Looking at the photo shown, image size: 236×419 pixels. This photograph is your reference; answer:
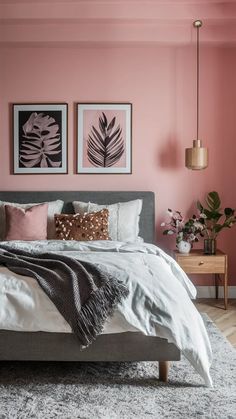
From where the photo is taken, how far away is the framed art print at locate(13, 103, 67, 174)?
4859 millimetres

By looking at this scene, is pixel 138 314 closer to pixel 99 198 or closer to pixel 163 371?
pixel 163 371

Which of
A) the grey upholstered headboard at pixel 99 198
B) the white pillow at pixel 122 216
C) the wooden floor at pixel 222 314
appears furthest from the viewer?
the grey upholstered headboard at pixel 99 198

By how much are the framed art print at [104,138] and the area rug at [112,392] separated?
2.44m

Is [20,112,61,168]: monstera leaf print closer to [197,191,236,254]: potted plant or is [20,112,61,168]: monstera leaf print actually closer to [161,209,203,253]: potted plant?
[161,209,203,253]: potted plant

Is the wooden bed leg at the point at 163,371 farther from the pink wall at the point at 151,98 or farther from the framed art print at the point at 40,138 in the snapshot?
the framed art print at the point at 40,138

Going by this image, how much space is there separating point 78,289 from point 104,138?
255 cm

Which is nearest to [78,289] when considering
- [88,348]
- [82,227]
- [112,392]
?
[88,348]

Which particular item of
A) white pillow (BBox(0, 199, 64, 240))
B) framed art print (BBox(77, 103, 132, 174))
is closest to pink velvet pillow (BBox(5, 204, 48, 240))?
white pillow (BBox(0, 199, 64, 240))

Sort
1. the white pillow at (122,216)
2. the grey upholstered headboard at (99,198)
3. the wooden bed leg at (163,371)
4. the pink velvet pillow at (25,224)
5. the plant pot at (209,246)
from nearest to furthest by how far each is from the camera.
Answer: the wooden bed leg at (163,371) → the pink velvet pillow at (25,224) → the white pillow at (122,216) → the plant pot at (209,246) → the grey upholstered headboard at (99,198)

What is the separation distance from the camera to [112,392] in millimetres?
2510

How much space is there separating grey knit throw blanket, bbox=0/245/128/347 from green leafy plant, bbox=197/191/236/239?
6.84 feet

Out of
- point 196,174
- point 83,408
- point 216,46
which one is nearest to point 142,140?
point 196,174

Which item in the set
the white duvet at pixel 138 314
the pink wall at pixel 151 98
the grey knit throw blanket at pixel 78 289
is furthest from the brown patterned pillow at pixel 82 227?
the white duvet at pixel 138 314

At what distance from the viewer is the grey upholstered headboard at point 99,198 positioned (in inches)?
187
